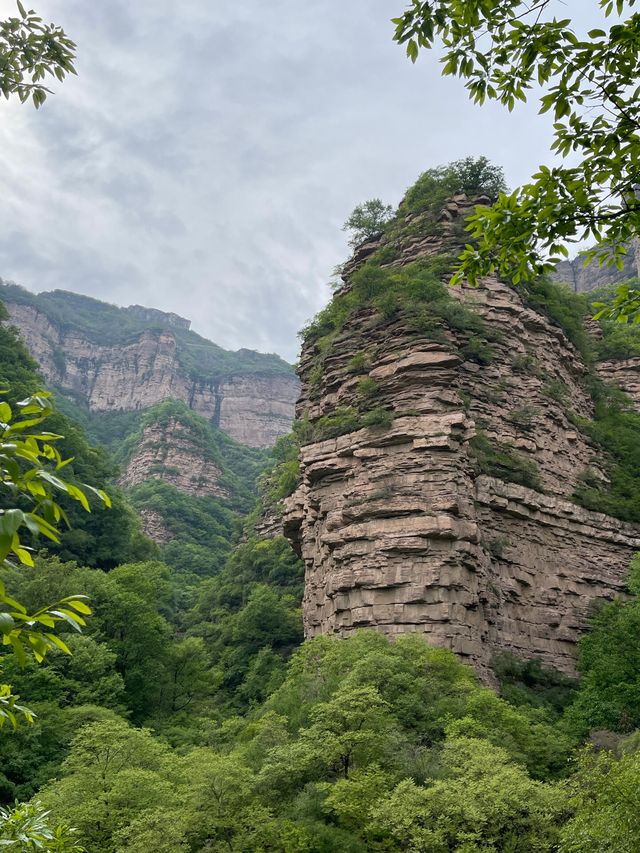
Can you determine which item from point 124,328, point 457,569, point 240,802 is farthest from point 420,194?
point 124,328

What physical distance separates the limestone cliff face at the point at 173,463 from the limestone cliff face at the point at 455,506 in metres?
65.4

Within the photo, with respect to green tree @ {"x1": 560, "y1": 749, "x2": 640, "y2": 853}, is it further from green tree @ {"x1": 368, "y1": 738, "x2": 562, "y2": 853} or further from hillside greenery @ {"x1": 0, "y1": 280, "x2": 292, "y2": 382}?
hillside greenery @ {"x1": 0, "y1": 280, "x2": 292, "y2": 382}

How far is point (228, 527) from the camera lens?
8938cm

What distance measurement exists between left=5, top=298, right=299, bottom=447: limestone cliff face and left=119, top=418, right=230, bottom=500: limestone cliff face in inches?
1780

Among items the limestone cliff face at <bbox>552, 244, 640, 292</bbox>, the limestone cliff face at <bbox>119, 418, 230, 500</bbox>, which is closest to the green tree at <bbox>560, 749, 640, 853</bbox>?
the limestone cliff face at <bbox>552, 244, 640, 292</bbox>

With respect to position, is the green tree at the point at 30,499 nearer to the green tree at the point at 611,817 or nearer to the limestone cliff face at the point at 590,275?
the green tree at the point at 611,817

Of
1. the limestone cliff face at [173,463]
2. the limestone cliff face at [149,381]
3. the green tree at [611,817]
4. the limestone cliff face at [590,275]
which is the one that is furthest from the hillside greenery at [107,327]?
the green tree at [611,817]

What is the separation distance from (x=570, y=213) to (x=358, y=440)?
82.9ft

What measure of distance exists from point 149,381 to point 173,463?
60.4 metres

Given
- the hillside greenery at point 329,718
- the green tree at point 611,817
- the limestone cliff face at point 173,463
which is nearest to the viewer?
the green tree at point 611,817

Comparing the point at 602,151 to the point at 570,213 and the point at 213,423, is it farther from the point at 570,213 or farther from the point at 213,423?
the point at 213,423

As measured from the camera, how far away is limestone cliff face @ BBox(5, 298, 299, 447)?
154 meters

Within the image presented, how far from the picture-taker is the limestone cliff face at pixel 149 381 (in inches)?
6063

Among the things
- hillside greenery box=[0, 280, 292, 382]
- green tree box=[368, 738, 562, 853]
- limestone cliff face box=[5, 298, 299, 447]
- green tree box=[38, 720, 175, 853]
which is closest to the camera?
green tree box=[368, 738, 562, 853]
